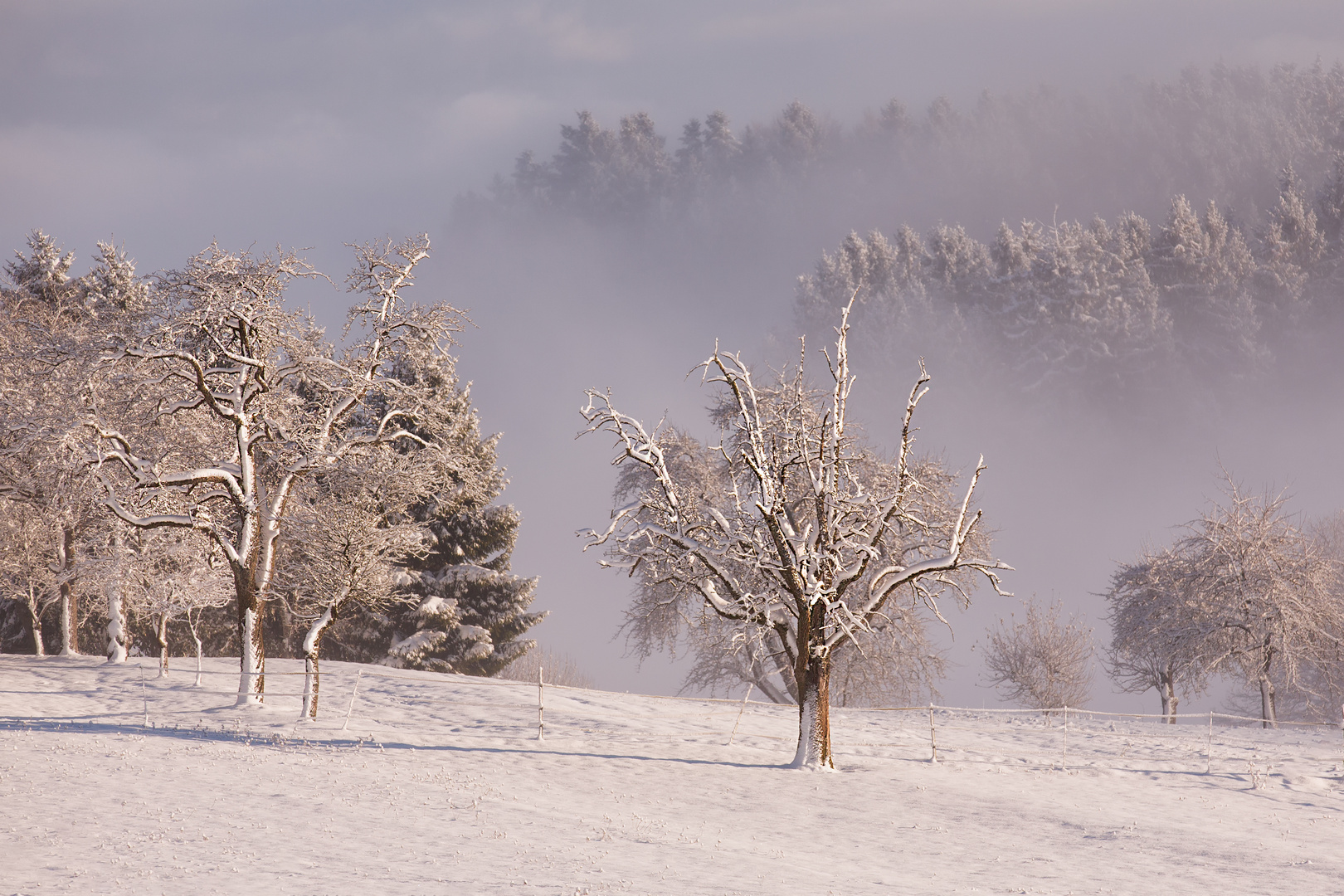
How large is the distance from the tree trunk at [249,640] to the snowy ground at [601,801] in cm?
77

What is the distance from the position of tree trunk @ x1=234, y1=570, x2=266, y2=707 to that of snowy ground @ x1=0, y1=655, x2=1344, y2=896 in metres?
0.77

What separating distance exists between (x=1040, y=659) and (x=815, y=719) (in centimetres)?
2404

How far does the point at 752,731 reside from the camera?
2744cm

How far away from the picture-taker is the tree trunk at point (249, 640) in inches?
1041

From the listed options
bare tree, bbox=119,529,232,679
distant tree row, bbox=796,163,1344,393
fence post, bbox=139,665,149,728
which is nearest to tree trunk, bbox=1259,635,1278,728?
fence post, bbox=139,665,149,728

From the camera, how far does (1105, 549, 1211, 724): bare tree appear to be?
109 ft

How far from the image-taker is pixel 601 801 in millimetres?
19016

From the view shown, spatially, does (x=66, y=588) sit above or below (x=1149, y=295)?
below

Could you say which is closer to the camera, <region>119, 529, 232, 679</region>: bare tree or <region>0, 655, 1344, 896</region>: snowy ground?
<region>0, 655, 1344, 896</region>: snowy ground

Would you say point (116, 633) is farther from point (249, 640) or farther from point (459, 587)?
point (459, 587)

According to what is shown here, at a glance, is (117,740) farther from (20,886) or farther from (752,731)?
(752,731)

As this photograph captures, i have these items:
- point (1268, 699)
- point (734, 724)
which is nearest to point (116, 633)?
point (734, 724)

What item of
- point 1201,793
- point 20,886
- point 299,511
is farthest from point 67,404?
point 1201,793

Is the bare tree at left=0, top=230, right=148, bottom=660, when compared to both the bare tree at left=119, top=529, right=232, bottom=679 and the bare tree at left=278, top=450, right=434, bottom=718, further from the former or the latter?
the bare tree at left=278, top=450, right=434, bottom=718
